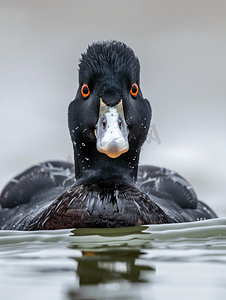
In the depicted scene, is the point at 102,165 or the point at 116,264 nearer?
Result: the point at 116,264

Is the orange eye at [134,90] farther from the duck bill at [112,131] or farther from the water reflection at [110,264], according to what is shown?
the water reflection at [110,264]

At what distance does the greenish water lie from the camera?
1.73 metres

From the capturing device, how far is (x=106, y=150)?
3445 mm

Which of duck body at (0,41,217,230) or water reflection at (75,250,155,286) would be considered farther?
duck body at (0,41,217,230)

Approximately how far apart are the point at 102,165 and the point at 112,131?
1.96 ft

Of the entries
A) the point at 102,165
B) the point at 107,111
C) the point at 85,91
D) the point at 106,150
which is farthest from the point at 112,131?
the point at 85,91

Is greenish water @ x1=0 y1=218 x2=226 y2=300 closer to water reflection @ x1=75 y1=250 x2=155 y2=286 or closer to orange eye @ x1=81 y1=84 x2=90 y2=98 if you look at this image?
water reflection @ x1=75 y1=250 x2=155 y2=286

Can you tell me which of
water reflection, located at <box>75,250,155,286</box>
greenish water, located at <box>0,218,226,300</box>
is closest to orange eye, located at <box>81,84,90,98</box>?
greenish water, located at <box>0,218,226,300</box>

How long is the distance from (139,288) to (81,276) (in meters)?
0.27

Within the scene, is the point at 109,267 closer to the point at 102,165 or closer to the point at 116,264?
the point at 116,264

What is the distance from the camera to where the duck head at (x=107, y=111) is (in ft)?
12.5

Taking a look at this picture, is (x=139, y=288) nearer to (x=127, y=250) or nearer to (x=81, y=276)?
(x=81, y=276)

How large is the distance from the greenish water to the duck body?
38 centimetres

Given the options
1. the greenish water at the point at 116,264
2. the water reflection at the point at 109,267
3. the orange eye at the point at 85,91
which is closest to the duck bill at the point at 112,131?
the orange eye at the point at 85,91
